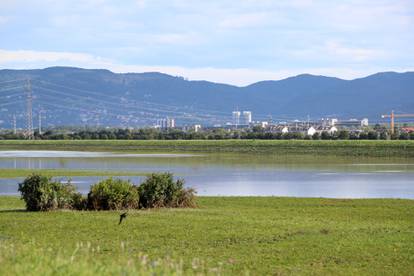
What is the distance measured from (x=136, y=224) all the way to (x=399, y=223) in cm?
742

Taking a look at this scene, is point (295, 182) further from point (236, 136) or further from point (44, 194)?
point (236, 136)

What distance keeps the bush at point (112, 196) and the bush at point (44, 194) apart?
84cm

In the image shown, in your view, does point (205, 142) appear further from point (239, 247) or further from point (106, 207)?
point (239, 247)

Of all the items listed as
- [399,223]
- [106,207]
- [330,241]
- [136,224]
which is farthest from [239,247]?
[106,207]

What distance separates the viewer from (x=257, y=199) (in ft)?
101

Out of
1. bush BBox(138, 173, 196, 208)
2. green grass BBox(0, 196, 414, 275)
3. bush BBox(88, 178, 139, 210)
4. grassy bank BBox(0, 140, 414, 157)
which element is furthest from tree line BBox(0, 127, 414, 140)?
bush BBox(88, 178, 139, 210)

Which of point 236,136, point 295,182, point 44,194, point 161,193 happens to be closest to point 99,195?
point 44,194

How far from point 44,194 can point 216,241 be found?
9071 mm

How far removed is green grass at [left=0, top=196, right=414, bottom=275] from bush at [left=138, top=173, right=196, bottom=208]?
1049 millimetres

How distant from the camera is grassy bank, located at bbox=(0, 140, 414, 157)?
91562 millimetres

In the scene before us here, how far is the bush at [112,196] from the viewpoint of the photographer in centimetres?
2512

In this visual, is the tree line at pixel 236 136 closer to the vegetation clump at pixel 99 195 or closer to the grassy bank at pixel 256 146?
the grassy bank at pixel 256 146

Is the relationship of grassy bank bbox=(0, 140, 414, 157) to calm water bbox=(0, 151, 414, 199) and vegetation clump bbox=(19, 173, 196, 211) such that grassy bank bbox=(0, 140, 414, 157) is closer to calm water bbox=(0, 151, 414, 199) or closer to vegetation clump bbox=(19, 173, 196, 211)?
calm water bbox=(0, 151, 414, 199)

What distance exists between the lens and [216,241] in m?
17.6
